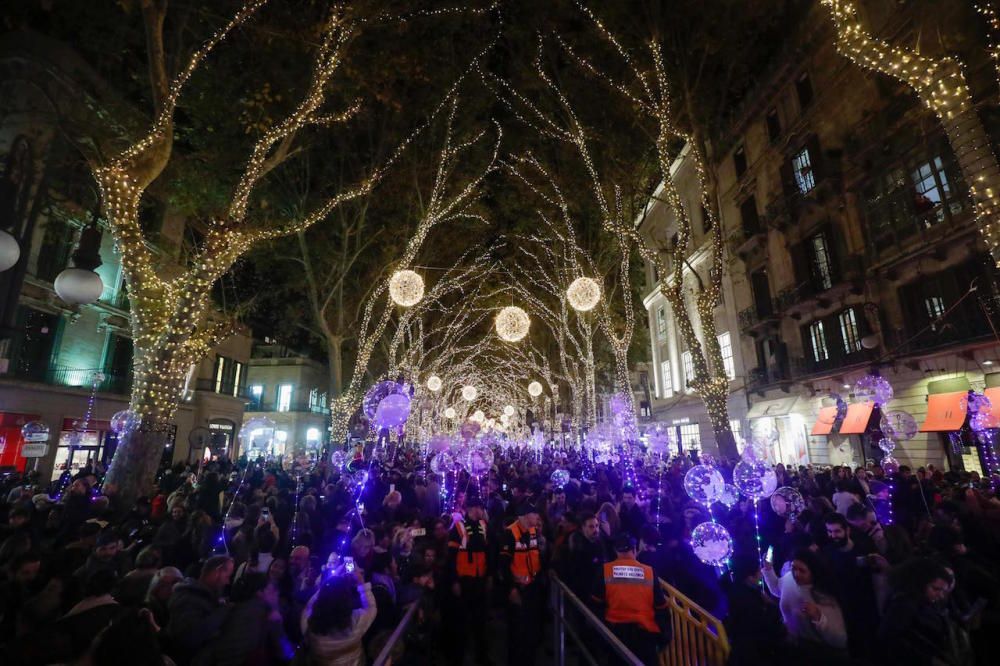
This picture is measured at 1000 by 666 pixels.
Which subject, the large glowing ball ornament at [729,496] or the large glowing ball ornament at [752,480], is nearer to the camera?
the large glowing ball ornament at [752,480]

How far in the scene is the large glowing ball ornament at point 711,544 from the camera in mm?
5664

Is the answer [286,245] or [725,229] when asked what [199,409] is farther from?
[725,229]

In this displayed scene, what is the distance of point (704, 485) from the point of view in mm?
8125

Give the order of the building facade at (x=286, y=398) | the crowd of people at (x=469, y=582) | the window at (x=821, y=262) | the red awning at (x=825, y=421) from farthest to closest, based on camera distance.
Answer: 1. the building facade at (x=286, y=398)
2. the window at (x=821, y=262)
3. the red awning at (x=825, y=421)
4. the crowd of people at (x=469, y=582)

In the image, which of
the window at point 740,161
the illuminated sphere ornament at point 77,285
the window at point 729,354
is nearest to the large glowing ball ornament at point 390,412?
the illuminated sphere ornament at point 77,285

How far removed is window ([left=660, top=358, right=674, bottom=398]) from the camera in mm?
32500

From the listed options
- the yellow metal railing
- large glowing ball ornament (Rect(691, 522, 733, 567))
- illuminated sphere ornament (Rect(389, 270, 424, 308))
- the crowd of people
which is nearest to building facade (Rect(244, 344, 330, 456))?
illuminated sphere ornament (Rect(389, 270, 424, 308))

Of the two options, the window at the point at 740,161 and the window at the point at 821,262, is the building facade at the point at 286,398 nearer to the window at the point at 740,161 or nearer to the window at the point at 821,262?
the window at the point at 740,161

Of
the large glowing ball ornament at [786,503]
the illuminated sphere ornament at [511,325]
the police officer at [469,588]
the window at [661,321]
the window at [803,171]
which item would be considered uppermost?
the window at [803,171]

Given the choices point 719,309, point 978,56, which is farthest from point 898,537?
point 719,309

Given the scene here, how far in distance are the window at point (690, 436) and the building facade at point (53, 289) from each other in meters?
25.6

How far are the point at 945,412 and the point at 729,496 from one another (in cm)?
1004

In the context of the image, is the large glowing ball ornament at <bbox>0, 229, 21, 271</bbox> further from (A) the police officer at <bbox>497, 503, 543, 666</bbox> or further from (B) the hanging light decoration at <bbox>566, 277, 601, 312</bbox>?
(B) the hanging light decoration at <bbox>566, 277, 601, 312</bbox>

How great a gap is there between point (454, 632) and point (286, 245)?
15.6 m
